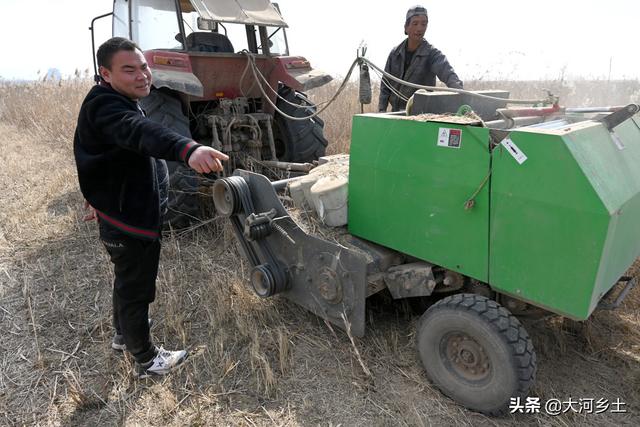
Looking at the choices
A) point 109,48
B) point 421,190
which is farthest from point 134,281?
point 421,190

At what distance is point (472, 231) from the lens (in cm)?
187

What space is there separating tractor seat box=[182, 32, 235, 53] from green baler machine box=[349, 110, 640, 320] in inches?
89.9

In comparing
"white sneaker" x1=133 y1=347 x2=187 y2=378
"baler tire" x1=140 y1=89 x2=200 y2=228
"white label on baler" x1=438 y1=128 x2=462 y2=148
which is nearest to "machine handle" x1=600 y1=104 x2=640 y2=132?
"white label on baler" x1=438 y1=128 x2=462 y2=148

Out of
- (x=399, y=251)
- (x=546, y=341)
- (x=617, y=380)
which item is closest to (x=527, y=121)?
(x=399, y=251)

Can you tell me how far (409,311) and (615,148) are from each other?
4.06 ft

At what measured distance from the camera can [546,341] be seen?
2271 millimetres

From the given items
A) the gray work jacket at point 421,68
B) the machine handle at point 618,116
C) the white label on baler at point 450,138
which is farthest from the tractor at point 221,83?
the machine handle at point 618,116

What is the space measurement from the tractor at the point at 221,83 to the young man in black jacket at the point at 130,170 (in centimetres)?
137

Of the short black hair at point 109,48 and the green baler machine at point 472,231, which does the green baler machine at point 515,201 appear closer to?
the green baler machine at point 472,231

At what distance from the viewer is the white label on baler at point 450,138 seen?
1.83 metres

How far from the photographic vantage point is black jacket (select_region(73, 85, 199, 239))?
5.35 feet

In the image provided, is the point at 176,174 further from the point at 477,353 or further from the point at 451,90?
the point at 477,353

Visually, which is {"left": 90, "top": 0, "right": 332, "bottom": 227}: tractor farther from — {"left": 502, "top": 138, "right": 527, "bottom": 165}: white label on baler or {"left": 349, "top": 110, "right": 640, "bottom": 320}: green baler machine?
{"left": 502, "top": 138, "right": 527, "bottom": 165}: white label on baler

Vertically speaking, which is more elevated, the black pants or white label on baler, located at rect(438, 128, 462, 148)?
white label on baler, located at rect(438, 128, 462, 148)
